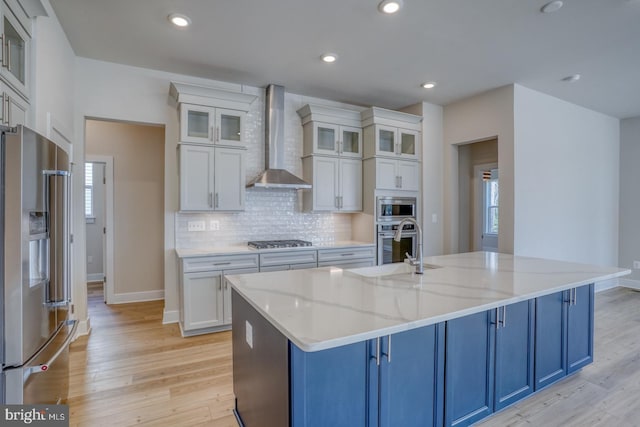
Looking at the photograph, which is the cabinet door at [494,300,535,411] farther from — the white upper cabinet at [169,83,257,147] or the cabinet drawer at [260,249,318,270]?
the white upper cabinet at [169,83,257,147]

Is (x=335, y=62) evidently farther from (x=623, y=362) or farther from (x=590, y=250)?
(x=590, y=250)

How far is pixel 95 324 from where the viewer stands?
3.71 meters

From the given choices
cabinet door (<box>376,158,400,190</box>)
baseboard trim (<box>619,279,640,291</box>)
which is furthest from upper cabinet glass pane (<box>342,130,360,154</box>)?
baseboard trim (<box>619,279,640,291</box>)

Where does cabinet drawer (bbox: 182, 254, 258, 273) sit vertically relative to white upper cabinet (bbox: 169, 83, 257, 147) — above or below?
below

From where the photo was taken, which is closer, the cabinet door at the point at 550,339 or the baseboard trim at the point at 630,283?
the cabinet door at the point at 550,339

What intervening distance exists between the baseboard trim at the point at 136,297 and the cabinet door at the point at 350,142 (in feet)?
11.2

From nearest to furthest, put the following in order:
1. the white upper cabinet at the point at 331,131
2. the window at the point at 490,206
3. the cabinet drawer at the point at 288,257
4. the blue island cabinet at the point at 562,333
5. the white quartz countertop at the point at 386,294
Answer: the white quartz countertop at the point at 386,294
the blue island cabinet at the point at 562,333
the cabinet drawer at the point at 288,257
the white upper cabinet at the point at 331,131
the window at the point at 490,206

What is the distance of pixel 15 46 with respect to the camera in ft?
6.55

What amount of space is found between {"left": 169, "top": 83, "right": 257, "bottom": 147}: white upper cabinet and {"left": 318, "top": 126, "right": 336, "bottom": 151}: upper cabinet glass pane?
37.6 inches

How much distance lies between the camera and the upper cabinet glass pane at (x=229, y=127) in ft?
12.2

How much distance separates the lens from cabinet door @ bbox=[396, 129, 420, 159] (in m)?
4.61

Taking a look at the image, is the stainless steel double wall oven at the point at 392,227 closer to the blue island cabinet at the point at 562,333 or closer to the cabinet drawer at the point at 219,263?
the cabinet drawer at the point at 219,263

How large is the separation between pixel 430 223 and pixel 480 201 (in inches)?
46.2

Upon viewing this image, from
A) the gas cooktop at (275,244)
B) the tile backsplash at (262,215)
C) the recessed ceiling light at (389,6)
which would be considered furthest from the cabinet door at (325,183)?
the recessed ceiling light at (389,6)
